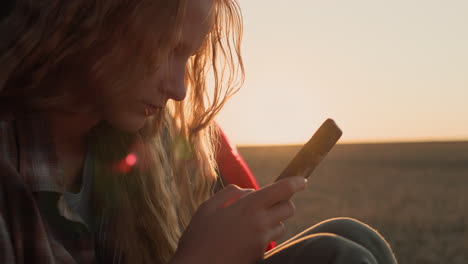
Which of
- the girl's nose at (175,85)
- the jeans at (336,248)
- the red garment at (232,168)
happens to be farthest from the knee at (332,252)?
the red garment at (232,168)

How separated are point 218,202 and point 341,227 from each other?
1.17ft

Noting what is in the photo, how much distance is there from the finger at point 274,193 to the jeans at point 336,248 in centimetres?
14

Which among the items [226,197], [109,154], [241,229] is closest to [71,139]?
[109,154]

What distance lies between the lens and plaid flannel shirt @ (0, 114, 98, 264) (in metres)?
1.57

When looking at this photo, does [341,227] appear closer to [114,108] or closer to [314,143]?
[314,143]

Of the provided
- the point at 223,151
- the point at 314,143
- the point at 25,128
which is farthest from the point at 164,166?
the point at 314,143

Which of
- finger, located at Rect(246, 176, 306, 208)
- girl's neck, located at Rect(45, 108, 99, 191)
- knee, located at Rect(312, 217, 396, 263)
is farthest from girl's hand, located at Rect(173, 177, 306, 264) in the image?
girl's neck, located at Rect(45, 108, 99, 191)

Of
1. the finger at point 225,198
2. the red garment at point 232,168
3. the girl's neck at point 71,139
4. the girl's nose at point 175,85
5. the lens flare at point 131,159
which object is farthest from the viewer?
the red garment at point 232,168

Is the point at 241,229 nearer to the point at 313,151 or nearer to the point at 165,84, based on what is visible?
the point at 313,151

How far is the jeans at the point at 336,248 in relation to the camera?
1.49 meters

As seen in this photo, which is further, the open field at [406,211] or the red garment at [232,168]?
the open field at [406,211]

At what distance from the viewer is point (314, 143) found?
1.64m

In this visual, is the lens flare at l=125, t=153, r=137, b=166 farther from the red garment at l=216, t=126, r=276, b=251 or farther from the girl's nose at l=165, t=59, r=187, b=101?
the red garment at l=216, t=126, r=276, b=251

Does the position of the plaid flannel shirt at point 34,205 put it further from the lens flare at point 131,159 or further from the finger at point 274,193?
the finger at point 274,193
